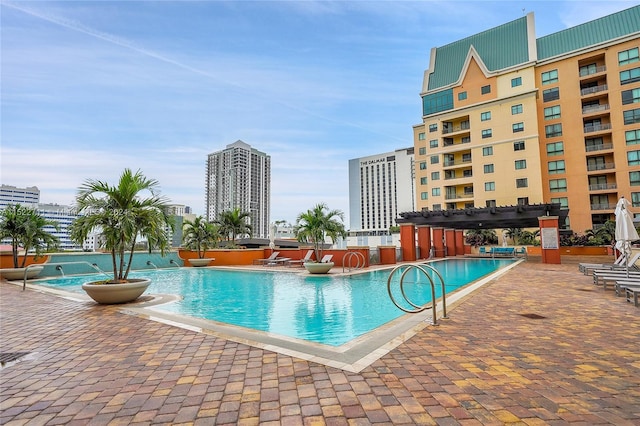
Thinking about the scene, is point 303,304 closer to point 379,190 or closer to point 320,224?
point 320,224

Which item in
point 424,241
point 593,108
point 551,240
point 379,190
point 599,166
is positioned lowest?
point 424,241

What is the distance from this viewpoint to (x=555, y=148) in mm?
33938

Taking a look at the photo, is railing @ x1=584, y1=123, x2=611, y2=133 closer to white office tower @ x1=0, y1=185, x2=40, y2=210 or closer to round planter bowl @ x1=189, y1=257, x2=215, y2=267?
round planter bowl @ x1=189, y1=257, x2=215, y2=267

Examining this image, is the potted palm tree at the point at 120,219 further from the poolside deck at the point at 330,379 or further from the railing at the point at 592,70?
the railing at the point at 592,70

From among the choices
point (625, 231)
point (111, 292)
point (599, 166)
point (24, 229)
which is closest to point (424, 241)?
point (625, 231)

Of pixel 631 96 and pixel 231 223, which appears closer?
pixel 231 223

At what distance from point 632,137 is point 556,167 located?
6.47 meters

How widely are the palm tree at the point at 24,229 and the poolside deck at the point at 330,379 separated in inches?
382

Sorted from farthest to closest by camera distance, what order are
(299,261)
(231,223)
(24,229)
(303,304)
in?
(231,223) < (299,261) < (24,229) < (303,304)

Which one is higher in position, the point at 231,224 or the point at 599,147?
the point at 599,147

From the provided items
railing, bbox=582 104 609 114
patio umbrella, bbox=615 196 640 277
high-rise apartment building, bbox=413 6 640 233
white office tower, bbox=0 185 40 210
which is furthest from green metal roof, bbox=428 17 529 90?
white office tower, bbox=0 185 40 210

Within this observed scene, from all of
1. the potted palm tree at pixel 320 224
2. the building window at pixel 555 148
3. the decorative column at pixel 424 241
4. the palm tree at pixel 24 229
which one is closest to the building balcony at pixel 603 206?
the building window at pixel 555 148

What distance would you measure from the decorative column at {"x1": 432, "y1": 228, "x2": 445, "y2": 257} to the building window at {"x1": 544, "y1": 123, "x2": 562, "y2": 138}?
20.3 metres

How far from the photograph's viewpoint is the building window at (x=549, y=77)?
112 feet
